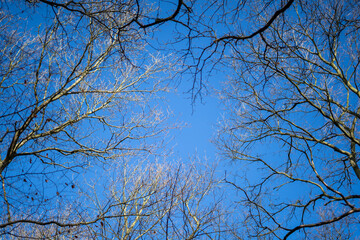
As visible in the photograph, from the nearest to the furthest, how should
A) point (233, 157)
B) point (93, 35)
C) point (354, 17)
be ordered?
point (354, 17) → point (93, 35) → point (233, 157)

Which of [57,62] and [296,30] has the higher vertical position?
[296,30]

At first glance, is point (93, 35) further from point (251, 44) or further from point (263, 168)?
point (263, 168)

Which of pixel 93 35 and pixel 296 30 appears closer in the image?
pixel 93 35

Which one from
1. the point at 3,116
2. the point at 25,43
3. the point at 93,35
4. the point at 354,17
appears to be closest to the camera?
the point at 3,116

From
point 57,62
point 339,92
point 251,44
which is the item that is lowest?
point 339,92

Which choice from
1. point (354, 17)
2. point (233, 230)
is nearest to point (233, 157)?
point (233, 230)

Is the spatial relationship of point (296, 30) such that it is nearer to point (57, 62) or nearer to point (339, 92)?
point (339, 92)

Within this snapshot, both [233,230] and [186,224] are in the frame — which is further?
[233,230]

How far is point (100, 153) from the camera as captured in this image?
549 cm

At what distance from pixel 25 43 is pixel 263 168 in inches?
230

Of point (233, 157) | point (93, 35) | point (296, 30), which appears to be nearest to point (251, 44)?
point (296, 30)

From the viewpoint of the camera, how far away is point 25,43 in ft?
19.2

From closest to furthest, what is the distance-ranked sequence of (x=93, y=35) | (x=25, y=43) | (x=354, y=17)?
1. (x=354, y=17)
2. (x=93, y=35)
3. (x=25, y=43)

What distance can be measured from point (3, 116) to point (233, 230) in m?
4.84
